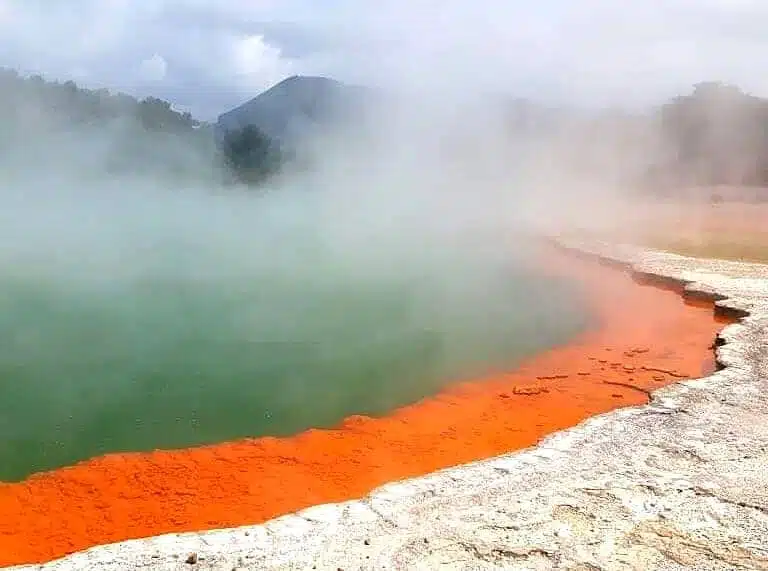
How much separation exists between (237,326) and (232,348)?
Result: 77cm

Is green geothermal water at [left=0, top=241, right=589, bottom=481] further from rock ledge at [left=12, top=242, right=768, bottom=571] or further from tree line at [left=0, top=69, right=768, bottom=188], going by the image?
tree line at [left=0, top=69, right=768, bottom=188]

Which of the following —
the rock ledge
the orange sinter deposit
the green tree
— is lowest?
the orange sinter deposit

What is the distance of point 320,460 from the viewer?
514cm

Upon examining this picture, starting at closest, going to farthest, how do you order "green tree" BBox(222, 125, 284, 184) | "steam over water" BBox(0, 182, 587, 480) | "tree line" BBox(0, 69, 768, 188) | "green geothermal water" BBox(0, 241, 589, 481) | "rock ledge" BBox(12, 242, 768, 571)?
"rock ledge" BBox(12, 242, 768, 571), "green geothermal water" BBox(0, 241, 589, 481), "steam over water" BBox(0, 182, 587, 480), "tree line" BBox(0, 69, 768, 188), "green tree" BBox(222, 125, 284, 184)

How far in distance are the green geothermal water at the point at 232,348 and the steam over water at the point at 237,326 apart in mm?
24

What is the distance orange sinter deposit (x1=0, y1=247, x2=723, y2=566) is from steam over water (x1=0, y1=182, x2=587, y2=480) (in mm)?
329

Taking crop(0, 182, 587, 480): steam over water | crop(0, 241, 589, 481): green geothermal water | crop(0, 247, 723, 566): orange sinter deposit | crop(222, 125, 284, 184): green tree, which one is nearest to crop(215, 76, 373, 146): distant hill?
crop(222, 125, 284, 184): green tree

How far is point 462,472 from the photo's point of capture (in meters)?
4.25

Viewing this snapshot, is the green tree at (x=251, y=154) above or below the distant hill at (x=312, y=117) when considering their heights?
below

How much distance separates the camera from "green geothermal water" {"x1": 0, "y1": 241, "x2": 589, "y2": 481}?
5848 millimetres

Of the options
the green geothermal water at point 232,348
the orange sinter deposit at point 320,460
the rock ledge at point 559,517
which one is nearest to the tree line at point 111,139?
the green geothermal water at point 232,348

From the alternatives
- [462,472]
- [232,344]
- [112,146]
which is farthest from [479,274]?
[112,146]

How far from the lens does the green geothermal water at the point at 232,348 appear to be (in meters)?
5.85

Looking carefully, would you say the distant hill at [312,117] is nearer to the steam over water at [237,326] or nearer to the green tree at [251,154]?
the green tree at [251,154]
